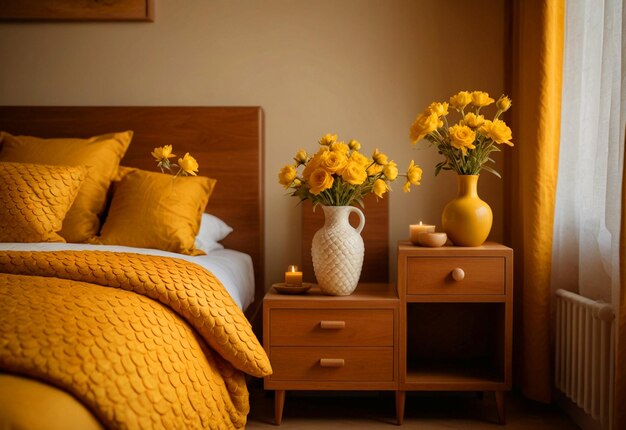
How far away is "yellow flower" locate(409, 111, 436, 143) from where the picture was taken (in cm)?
216

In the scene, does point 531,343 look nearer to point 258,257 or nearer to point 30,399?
point 258,257

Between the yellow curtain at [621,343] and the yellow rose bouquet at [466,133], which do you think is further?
the yellow rose bouquet at [466,133]

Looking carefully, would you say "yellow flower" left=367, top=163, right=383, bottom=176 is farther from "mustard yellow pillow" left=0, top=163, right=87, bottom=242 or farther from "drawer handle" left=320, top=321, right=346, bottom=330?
"mustard yellow pillow" left=0, top=163, right=87, bottom=242

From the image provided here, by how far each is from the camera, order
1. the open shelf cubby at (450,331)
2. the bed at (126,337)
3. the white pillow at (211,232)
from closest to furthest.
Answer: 1. the bed at (126,337)
2. the white pillow at (211,232)
3. the open shelf cubby at (450,331)

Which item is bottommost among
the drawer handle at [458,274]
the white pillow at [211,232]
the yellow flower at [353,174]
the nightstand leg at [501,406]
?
the nightstand leg at [501,406]

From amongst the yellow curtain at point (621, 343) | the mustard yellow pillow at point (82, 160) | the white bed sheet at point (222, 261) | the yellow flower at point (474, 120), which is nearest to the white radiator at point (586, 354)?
the yellow curtain at point (621, 343)

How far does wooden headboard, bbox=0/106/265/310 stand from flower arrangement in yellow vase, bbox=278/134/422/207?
0.50 metres

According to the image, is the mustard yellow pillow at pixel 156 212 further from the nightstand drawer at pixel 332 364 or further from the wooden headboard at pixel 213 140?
the nightstand drawer at pixel 332 364

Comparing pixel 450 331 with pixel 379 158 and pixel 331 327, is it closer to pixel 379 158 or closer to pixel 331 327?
pixel 331 327

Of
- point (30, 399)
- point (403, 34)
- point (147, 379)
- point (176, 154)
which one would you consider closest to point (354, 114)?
point (403, 34)

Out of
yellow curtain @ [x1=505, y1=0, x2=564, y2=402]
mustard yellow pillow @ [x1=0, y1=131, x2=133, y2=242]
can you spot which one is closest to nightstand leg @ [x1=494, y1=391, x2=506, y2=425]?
yellow curtain @ [x1=505, y1=0, x2=564, y2=402]

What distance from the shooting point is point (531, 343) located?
7.50ft

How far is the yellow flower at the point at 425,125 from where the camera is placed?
2.16 m

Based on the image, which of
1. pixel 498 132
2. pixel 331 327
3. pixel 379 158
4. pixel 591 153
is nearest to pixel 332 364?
pixel 331 327
